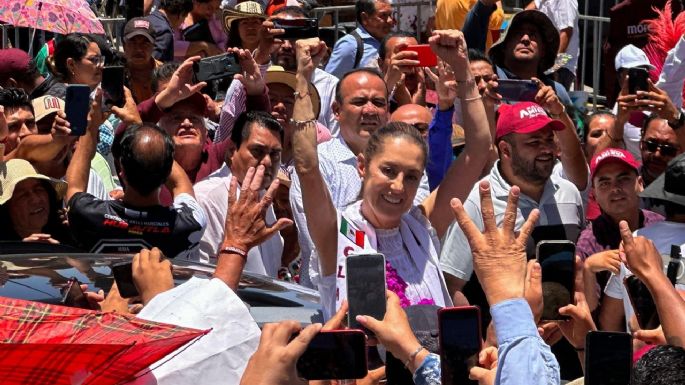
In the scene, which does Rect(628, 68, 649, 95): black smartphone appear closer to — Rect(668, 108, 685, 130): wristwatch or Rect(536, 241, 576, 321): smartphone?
Rect(668, 108, 685, 130): wristwatch

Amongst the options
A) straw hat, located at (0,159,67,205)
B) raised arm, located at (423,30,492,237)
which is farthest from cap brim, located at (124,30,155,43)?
raised arm, located at (423,30,492,237)

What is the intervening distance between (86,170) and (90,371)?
301 cm

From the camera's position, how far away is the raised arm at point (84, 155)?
5836 millimetres

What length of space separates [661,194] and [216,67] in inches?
102

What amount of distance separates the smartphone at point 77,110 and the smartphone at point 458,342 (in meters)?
3.28

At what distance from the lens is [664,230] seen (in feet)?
18.1

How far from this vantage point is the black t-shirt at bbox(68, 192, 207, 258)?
5457mm

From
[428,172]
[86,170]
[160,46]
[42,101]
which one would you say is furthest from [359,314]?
[160,46]

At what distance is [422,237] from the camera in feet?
16.7

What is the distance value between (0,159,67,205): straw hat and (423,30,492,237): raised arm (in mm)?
1576

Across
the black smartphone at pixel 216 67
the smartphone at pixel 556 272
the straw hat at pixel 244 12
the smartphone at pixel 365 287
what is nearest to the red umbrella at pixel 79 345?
the smartphone at pixel 365 287

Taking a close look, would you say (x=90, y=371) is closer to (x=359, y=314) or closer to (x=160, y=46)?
(x=359, y=314)

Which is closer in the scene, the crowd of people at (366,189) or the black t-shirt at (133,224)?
the crowd of people at (366,189)

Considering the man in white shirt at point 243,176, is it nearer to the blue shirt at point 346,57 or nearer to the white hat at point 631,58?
the blue shirt at point 346,57
